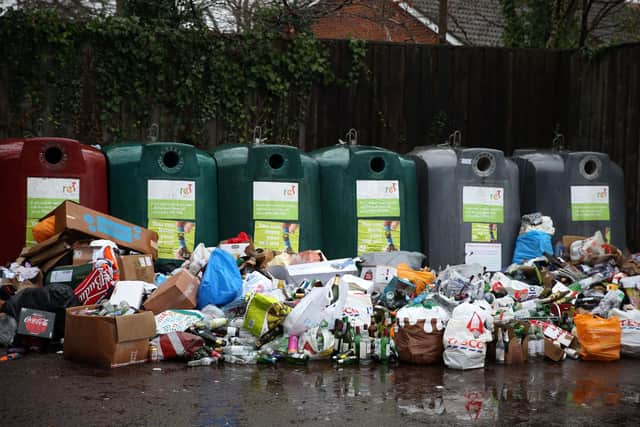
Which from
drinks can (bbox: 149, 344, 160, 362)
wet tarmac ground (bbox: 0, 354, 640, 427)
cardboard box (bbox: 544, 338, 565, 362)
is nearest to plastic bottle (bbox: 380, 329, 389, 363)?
wet tarmac ground (bbox: 0, 354, 640, 427)

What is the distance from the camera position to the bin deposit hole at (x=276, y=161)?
8.31 meters

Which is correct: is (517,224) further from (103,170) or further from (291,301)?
(103,170)

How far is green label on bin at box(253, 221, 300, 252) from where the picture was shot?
815 centimetres

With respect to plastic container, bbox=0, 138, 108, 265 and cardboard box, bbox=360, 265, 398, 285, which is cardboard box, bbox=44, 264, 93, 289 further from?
cardboard box, bbox=360, 265, 398, 285

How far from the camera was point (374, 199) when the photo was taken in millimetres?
8414

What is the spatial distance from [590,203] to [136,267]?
4.56 m

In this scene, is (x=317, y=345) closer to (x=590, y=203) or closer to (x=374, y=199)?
(x=374, y=199)

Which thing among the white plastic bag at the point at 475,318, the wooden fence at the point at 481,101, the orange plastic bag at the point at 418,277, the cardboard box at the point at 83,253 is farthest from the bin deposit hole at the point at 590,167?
the cardboard box at the point at 83,253

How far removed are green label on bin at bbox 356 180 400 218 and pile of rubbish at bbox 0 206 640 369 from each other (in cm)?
59

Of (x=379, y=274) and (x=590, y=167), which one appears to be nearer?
(x=379, y=274)

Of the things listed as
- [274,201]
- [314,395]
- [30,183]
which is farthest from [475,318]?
[30,183]

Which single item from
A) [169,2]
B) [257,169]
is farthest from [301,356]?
[169,2]

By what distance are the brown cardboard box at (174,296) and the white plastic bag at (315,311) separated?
91cm

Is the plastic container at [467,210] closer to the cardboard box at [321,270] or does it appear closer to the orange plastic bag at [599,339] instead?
the cardboard box at [321,270]
